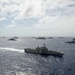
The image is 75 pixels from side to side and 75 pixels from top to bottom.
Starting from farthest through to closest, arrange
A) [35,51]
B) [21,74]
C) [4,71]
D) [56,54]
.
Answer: [35,51] < [56,54] < [4,71] < [21,74]

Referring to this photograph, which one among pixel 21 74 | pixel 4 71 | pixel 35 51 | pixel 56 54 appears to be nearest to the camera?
pixel 21 74

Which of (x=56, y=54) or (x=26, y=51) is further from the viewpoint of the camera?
(x=26, y=51)

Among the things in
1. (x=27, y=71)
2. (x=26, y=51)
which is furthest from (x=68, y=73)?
(x=26, y=51)

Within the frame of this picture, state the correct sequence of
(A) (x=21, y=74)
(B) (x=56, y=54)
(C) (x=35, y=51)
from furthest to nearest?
1. (C) (x=35, y=51)
2. (B) (x=56, y=54)
3. (A) (x=21, y=74)

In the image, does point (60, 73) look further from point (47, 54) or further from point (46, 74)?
point (47, 54)

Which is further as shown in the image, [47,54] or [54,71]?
[47,54]

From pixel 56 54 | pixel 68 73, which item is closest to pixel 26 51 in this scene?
pixel 56 54

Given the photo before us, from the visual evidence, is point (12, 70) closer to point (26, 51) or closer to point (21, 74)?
point (21, 74)

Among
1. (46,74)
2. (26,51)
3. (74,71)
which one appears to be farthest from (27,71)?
(26,51)
